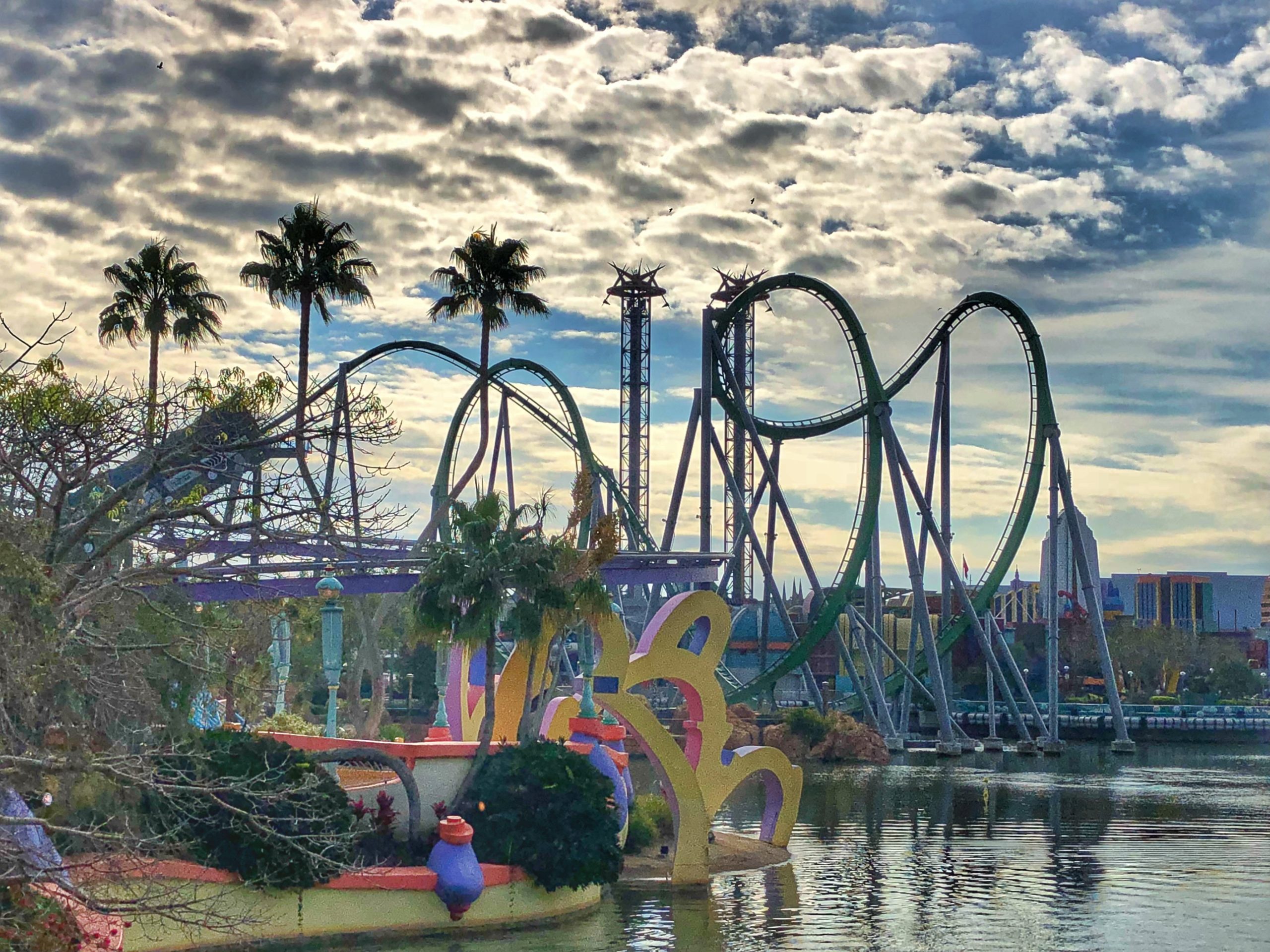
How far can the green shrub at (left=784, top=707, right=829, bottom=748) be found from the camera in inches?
2235

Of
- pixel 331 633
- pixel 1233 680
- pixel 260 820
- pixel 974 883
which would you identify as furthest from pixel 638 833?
pixel 1233 680

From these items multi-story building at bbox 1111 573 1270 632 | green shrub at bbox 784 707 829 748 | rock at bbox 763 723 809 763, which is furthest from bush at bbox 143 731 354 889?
multi-story building at bbox 1111 573 1270 632

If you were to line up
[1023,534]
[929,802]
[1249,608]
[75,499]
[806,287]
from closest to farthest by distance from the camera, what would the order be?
[75,499], [929,802], [806,287], [1023,534], [1249,608]

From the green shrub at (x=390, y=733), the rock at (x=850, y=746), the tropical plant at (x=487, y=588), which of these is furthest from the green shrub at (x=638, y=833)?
the rock at (x=850, y=746)

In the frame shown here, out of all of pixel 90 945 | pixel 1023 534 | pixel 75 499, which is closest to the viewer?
pixel 90 945

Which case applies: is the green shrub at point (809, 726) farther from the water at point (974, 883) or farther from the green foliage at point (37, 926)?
the green foliage at point (37, 926)

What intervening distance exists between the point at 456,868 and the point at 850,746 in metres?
38.3

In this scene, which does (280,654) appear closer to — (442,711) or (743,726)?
(442,711)

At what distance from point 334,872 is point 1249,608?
535ft

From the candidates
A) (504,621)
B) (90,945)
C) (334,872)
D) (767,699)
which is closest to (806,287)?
(767,699)

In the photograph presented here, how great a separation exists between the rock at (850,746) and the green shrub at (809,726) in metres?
0.20

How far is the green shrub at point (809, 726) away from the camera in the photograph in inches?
2235

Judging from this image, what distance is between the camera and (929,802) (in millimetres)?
39969

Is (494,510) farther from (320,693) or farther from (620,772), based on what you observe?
(320,693)
